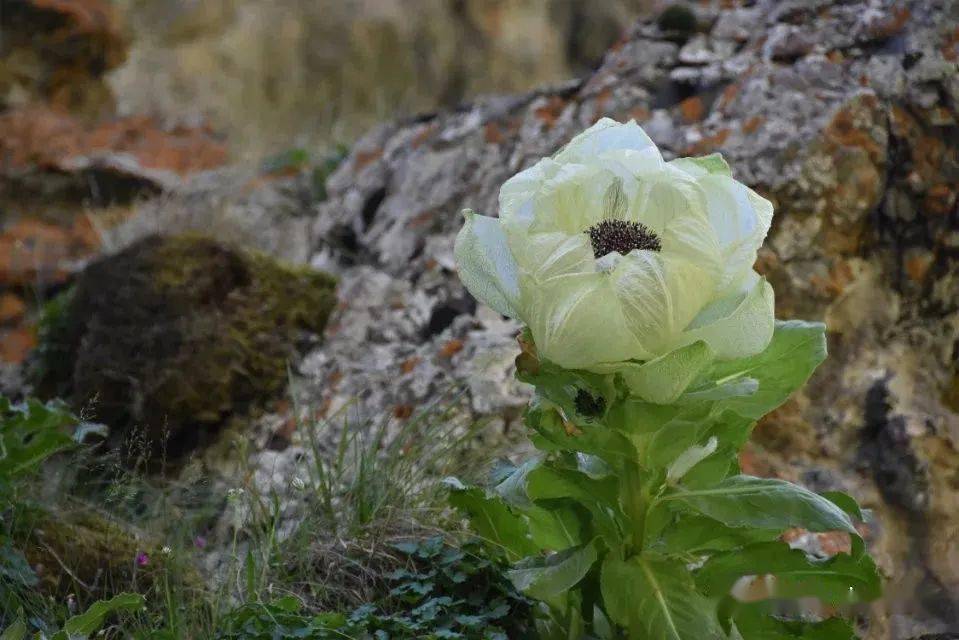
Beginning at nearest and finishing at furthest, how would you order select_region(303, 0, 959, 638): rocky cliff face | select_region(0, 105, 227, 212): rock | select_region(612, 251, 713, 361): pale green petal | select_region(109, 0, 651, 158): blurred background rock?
1. select_region(612, 251, 713, 361): pale green petal
2. select_region(303, 0, 959, 638): rocky cliff face
3. select_region(0, 105, 227, 212): rock
4. select_region(109, 0, 651, 158): blurred background rock

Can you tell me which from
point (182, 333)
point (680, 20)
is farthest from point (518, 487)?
point (680, 20)

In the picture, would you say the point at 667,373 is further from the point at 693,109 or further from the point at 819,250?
the point at 693,109

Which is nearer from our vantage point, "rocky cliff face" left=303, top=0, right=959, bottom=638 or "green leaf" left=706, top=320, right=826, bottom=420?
"green leaf" left=706, top=320, right=826, bottom=420

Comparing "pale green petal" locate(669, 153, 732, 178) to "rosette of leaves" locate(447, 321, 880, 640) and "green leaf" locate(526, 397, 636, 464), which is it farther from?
"green leaf" locate(526, 397, 636, 464)

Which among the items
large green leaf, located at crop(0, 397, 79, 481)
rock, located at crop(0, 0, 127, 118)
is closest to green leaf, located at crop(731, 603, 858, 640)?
large green leaf, located at crop(0, 397, 79, 481)

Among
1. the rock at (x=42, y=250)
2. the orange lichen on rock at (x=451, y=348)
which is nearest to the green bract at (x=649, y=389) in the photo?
the orange lichen on rock at (x=451, y=348)

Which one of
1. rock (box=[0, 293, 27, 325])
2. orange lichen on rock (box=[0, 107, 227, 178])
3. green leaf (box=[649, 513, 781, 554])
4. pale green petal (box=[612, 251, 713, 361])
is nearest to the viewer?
pale green petal (box=[612, 251, 713, 361])
